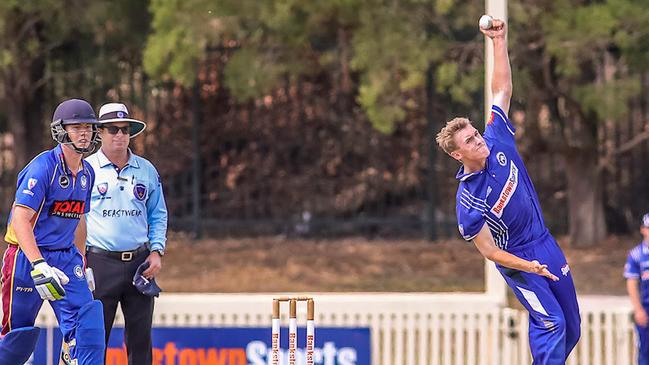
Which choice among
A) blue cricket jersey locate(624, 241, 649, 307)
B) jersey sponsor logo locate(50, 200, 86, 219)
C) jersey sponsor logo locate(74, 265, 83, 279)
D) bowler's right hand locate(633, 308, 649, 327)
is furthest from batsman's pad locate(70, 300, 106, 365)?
blue cricket jersey locate(624, 241, 649, 307)

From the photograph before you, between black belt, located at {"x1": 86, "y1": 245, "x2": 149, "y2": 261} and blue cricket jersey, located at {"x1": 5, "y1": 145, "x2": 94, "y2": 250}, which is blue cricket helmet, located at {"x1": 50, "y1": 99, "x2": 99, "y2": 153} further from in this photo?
black belt, located at {"x1": 86, "y1": 245, "x2": 149, "y2": 261}

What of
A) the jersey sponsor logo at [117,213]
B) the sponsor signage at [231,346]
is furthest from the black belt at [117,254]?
the sponsor signage at [231,346]

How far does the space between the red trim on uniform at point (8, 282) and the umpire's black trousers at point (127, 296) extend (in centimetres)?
68

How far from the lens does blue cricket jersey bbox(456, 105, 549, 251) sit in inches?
305

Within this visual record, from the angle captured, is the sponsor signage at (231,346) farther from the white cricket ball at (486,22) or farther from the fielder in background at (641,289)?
the white cricket ball at (486,22)

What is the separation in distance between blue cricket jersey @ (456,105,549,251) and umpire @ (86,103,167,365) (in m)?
2.07

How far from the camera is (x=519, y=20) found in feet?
45.7

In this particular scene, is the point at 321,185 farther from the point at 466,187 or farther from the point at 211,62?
the point at 466,187

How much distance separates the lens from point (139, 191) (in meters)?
8.55

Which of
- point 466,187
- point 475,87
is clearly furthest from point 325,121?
point 466,187

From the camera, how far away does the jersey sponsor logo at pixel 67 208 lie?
7.91 metres

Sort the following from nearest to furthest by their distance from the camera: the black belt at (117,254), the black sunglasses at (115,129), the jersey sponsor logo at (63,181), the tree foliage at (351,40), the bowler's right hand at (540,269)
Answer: the bowler's right hand at (540,269) < the jersey sponsor logo at (63,181) < the black sunglasses at (115,129) < the black belt at (117,254) < the tree foliage at (351,40)

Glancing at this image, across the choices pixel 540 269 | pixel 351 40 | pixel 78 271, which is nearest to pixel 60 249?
pixel 78 271

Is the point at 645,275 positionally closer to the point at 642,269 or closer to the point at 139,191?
the point at 642,269
